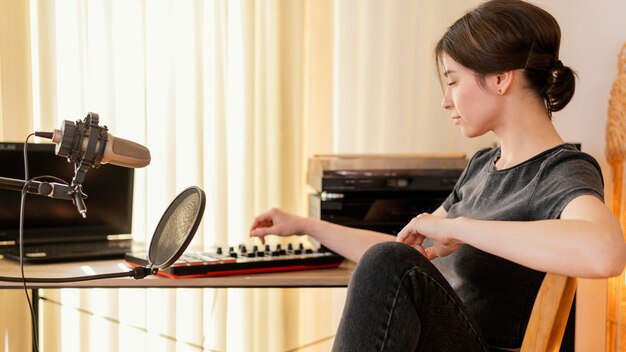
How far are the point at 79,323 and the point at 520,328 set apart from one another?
143cm

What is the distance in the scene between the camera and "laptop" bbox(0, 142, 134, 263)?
180cm

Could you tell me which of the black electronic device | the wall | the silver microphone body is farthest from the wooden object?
the silver microphone body

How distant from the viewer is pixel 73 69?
216cm

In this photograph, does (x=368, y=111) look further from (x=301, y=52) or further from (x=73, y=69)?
(x=73, y=69)

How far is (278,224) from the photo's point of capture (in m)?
1.72

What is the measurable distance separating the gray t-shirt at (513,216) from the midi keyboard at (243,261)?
1.23 feet

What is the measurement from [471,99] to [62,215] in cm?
110

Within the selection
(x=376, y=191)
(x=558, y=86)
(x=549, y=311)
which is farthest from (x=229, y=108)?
(x=549, y=311)

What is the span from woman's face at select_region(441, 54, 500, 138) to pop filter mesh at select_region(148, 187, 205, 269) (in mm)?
554

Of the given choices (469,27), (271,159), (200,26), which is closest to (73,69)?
(200,26)

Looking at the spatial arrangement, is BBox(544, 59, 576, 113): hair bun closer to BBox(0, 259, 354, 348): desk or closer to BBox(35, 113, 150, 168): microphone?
BBox(0, 259, 354, 348): desk

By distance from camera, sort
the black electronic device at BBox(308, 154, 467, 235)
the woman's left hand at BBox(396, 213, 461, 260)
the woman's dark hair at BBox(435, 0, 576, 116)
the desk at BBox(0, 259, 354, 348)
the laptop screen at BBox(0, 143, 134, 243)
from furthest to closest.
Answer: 1. the black electronic device at BBox(308, 154, 467, 235)
2. the laptop screen at BBox(0, 143, 134, 243)
3. the desk at BBox(0, 259, 354, 348)
4. the woman's dark hair at BBox(435, 0, 576, 116)
5. the woman's left hand at BBox(396, 213, 461, 260)

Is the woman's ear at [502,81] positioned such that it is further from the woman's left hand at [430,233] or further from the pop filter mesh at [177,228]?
the pop filter mesh at [177,228]

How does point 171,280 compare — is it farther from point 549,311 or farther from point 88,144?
point 549,311
